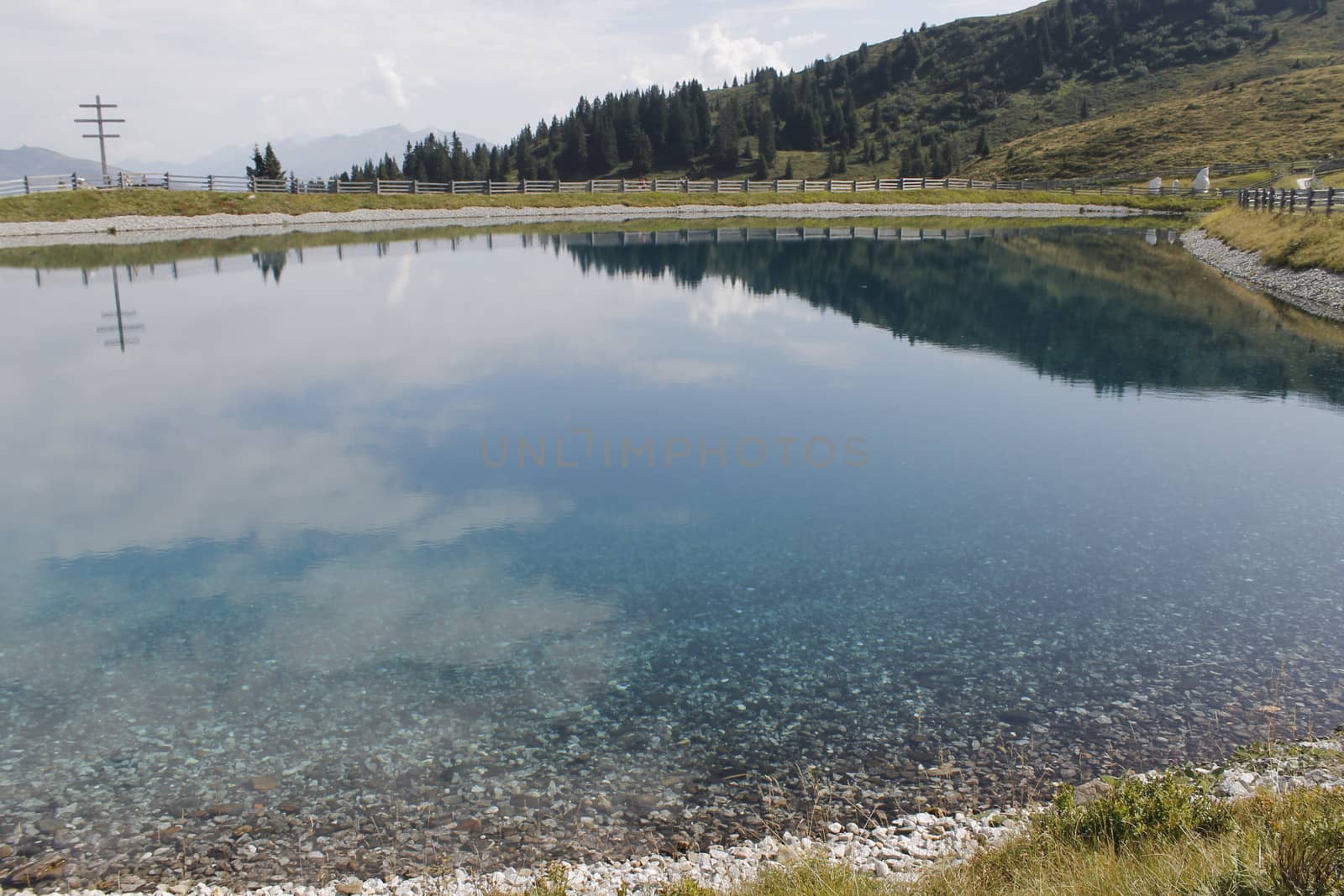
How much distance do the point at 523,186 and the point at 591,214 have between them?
1161 cm

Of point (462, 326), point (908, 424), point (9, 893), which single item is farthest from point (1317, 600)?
point (462, 326)

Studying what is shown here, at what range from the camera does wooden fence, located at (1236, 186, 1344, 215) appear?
43.2 meters

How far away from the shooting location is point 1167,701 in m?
9.67

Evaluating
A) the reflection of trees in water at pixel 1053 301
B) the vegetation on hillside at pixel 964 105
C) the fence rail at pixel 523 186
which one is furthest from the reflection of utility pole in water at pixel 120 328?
the vegetation on hillside at pixel 964 105

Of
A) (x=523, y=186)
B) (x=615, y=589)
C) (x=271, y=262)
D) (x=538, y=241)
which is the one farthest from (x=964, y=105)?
(x=615, y=589)

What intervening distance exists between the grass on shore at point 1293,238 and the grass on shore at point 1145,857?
37.3 m

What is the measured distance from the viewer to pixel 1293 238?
4272 cm

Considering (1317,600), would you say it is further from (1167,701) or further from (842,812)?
(842,812)

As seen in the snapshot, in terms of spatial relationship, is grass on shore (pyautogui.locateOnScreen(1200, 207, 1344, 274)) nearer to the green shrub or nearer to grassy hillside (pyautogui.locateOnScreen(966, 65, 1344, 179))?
the green shrub

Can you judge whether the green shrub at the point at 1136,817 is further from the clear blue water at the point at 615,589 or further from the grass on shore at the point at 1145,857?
the clear blue water at the point at 615,589

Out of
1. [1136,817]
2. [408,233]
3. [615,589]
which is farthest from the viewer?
[408,233]

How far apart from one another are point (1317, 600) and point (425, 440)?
49.7ft

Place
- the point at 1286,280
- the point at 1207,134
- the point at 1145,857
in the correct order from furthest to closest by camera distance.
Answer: the point at 1207,134, the point at 1286,280, the point at 1145,857

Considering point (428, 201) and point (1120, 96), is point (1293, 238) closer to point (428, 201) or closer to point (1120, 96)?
point (428, 201)
